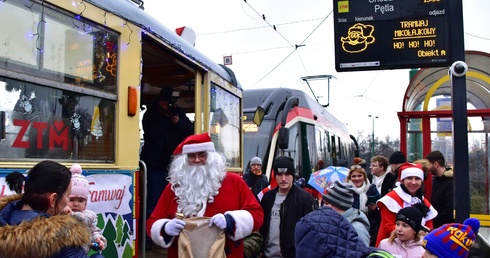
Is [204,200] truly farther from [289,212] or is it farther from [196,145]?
[289,212]

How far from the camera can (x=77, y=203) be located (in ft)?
8.40

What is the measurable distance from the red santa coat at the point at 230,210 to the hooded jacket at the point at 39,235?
124cm

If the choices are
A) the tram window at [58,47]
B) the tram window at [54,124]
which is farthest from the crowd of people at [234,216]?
the tram window at [58,47]

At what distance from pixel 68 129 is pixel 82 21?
0.74 metres

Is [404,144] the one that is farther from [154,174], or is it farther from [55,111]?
[55,111]

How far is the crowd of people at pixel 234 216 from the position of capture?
194 centimetres

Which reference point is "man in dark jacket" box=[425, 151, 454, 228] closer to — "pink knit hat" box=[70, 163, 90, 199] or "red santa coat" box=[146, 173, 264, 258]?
"red santa coat" box=[146, 173, 264, 258]

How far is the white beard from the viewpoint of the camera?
10.6 ft

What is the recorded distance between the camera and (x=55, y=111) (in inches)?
109

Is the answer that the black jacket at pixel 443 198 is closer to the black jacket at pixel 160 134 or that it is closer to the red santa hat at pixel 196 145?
the red santa hat at pixel 196 145

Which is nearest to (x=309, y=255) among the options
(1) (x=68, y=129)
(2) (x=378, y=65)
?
(1) (x=68, y=129)

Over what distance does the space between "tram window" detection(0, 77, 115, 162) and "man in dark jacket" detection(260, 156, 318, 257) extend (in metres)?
1.50

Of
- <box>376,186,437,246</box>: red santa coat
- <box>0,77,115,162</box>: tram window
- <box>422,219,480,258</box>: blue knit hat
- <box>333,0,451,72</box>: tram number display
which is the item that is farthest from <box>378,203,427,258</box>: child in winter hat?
<box>0,77,115,162</box>: tram window

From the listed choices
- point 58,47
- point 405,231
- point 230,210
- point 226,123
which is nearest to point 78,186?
point 58,47
